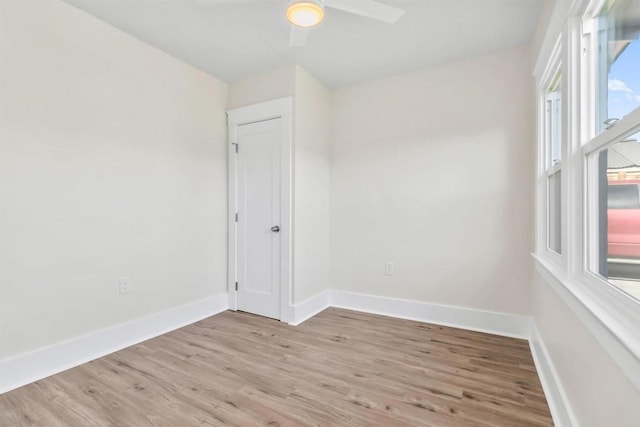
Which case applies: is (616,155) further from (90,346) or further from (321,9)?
(90,346)

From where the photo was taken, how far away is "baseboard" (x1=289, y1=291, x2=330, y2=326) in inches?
114

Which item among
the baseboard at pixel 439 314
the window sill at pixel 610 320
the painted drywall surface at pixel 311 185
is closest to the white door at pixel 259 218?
the painted drywall surface at pixel 311 185

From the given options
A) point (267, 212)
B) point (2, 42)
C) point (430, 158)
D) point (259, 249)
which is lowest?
point (259, 249)

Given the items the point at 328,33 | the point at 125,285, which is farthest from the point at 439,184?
the point at 125,285

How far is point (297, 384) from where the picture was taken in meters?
1.89

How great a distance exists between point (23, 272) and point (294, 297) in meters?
1.98

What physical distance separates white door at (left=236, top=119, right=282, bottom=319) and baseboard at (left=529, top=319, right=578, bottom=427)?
7.08ft

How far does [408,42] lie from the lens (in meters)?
2.49

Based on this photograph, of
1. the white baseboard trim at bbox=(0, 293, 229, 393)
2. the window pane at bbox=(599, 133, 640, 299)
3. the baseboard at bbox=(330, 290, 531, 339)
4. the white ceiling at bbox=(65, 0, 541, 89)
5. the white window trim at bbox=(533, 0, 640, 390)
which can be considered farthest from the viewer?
the baseboard at bbox=(330, 290, 531, 339)

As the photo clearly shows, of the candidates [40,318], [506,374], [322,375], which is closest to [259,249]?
[322,375]

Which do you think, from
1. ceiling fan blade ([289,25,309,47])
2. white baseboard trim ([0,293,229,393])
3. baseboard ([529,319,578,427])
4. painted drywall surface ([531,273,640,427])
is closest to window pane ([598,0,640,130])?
painted drywall surface ([531,273,640,427])

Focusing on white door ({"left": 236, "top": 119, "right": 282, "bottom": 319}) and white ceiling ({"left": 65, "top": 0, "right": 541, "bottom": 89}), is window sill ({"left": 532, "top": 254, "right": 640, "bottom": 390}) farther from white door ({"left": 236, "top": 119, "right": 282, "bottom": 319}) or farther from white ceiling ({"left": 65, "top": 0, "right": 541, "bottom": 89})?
white door ({"left": 236, "top": 119, "right": 282, "bottom": 319})

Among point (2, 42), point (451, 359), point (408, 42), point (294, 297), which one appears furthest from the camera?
point (294, 297)

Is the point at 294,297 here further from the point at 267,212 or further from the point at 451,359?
the point at 451,359
